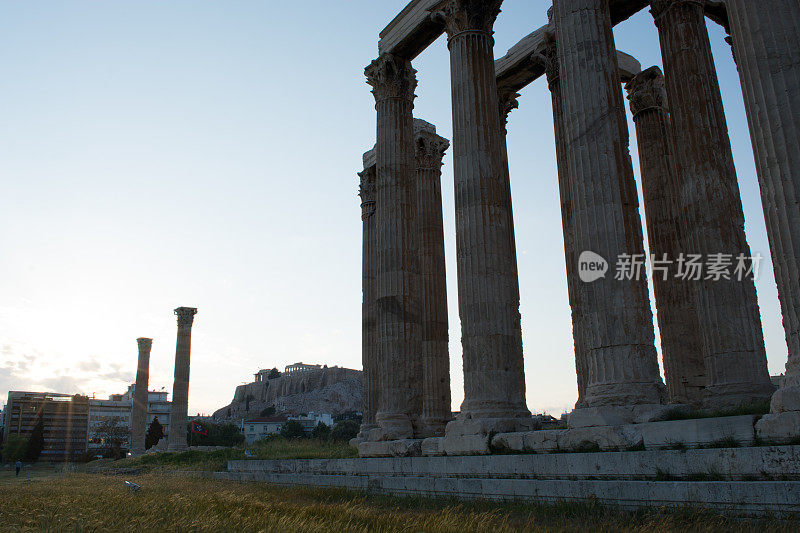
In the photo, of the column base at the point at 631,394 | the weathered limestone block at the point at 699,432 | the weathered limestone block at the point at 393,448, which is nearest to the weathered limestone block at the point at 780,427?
the weathered limestone block at the point at 699,432

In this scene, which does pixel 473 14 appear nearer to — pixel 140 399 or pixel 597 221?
pixel 597 221

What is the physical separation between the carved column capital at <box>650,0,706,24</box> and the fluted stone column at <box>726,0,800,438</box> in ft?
26.6

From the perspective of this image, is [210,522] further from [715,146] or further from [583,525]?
[715,146]

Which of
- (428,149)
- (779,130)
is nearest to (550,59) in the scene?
(428,149)

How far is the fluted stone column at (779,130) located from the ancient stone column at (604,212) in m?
3.34

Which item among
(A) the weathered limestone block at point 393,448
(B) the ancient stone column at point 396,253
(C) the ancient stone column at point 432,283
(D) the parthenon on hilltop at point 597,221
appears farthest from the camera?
(C) the ancient stone column at point 432,283

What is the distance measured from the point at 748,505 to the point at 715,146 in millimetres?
11549

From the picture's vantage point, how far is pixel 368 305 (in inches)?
1158

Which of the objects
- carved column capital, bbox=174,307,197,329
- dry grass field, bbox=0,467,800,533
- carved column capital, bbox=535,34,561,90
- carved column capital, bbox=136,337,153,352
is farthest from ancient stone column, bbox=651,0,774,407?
carved column capital, bbox=136,337,153,352

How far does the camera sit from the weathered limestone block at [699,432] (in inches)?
393

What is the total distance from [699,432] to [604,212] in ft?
17.4

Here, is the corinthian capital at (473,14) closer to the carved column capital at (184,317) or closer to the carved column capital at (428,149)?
the carved column capital at (428,149)

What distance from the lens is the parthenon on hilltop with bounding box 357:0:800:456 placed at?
1085cm

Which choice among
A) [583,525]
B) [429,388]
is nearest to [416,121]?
[429,388]
